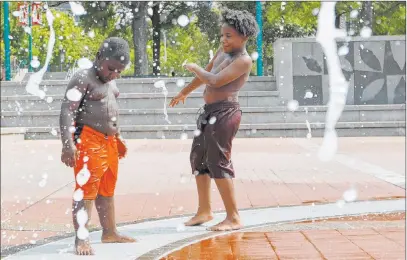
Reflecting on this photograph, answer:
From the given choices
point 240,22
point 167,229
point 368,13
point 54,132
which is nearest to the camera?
point 240,22

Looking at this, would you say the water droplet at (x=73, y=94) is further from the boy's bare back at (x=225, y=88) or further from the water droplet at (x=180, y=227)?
the water droplet at (x=180, y=227)

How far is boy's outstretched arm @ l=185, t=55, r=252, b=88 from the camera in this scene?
536 cm

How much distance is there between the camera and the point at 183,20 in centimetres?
3766

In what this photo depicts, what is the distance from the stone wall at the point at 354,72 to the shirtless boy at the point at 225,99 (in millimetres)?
15869

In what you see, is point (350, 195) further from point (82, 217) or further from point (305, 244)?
point (82, 217)

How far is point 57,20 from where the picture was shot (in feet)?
185

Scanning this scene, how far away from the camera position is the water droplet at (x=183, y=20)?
36500mm

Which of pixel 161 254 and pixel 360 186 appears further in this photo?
pixel 360 186

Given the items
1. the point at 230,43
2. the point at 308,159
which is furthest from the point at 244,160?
the point at 230,43

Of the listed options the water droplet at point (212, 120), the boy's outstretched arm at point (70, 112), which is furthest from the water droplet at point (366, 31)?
the boy's outstretched arm at point (70, 112)

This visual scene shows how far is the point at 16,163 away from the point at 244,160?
3.62 m

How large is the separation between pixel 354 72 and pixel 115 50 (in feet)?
56.5

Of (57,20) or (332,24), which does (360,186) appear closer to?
(332,24)

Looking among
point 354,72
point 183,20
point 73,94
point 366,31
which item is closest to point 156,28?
point 183,20
